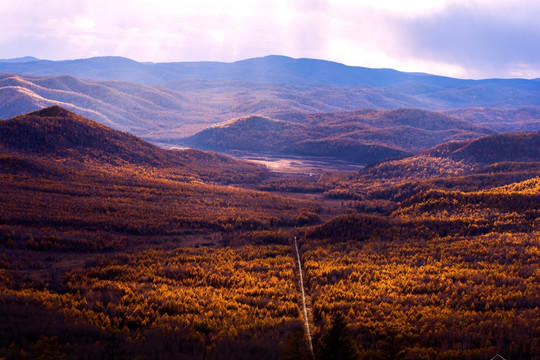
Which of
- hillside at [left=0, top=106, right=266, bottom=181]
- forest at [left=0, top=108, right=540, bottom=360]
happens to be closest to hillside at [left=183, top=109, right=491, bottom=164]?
hillside at [left=0, top=106, right=266, bottom=181]

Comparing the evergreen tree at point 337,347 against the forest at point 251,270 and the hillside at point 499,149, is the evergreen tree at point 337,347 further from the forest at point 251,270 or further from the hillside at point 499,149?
the hillside at point 499,149

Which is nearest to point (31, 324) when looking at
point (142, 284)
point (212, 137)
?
point (142, 284)

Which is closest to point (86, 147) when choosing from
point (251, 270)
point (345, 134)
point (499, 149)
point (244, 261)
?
point (244, 261)

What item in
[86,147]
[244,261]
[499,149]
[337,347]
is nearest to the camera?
[337,347]

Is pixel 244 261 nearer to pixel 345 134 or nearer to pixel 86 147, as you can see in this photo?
pixel 86 147

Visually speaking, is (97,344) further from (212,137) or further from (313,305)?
(212,137)
